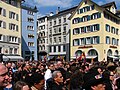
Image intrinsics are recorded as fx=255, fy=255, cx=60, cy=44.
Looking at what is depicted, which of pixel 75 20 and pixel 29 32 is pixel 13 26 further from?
pixel 75 20

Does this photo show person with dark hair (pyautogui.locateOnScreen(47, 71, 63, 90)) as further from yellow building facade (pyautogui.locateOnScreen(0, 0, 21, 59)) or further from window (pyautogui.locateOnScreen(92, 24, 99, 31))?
window (pyautogui.locateOnScreen(92, 24, 99, 31))

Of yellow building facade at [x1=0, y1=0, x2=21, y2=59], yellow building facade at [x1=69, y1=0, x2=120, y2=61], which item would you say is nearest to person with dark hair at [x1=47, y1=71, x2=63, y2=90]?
yellow building facade at [x1=0, y1=0, x2=21, y2=59]

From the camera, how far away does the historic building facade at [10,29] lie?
4850 centimetres

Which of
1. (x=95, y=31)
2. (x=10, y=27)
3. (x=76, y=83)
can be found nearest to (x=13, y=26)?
(x=10, y=27)

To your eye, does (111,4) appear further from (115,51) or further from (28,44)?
(28,44)

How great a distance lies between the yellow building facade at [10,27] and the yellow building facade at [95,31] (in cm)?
1321

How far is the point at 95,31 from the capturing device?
177 feet

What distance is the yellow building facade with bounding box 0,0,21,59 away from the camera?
48513 mm

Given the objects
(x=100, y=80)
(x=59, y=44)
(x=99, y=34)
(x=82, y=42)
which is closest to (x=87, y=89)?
(x=100, y=80)

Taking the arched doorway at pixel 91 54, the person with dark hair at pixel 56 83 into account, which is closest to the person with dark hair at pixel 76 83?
the person with dark hair at pixel 56 83

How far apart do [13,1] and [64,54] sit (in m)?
19.0

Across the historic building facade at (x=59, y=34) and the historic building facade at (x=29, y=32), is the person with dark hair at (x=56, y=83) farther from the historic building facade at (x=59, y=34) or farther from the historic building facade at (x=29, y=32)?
the historic building facade at (x=59, y=34)

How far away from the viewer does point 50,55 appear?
6975cm

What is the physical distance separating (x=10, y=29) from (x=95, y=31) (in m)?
17.6
